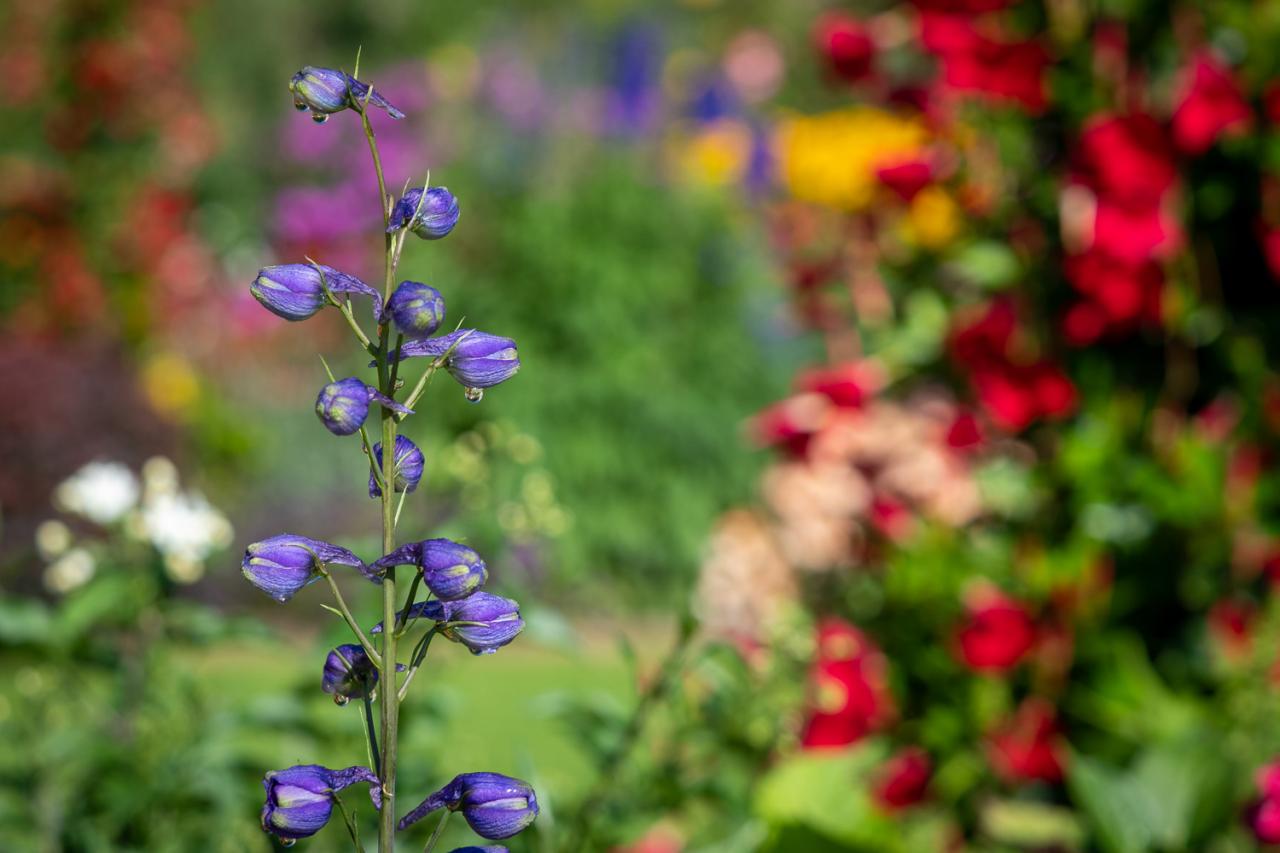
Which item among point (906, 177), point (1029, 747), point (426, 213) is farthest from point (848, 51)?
point (426, 213)

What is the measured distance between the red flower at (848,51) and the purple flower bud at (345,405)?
6.12 ft

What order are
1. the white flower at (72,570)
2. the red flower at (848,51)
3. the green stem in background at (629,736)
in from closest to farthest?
the green stem in background at (629,736) → the white flower at (72,570) → the red flower at (848,51)

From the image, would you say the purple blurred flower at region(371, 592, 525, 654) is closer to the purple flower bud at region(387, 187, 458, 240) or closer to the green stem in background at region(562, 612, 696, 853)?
the purple flower bud at region(387, 187, 458, 240)

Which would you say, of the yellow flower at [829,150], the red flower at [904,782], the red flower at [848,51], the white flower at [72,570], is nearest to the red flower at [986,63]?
the red flower at [848,51]

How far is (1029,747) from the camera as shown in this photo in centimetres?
228

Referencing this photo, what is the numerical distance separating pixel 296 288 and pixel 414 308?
7 cm

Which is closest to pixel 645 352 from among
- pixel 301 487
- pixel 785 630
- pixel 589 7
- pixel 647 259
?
pixel 647 259

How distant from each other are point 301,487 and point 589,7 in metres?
10.2

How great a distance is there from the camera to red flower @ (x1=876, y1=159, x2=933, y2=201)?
2.40m

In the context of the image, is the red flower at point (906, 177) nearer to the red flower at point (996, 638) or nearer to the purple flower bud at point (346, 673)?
the red flower at point (996, 638)

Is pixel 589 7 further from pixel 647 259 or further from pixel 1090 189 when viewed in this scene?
pixel 1090 189

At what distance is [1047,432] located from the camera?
2422 mm

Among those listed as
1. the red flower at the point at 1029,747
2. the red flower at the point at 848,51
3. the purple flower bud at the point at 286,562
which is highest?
the purple flower bud at the point at 286,562

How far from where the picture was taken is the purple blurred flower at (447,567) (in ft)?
2.48
